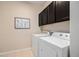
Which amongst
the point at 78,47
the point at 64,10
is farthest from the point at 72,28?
the point at 64,10

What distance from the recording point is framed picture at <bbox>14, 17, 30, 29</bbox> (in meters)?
3.92

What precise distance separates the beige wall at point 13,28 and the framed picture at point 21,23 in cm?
15

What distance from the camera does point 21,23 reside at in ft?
13.3

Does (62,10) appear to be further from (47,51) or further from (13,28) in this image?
(13,28)

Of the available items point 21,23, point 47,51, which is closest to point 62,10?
point 47,51

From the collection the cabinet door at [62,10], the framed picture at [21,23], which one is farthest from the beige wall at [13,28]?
the cabinet door at [62,10]

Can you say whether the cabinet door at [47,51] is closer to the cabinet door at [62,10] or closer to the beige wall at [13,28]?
the cabinet door at [62,10]

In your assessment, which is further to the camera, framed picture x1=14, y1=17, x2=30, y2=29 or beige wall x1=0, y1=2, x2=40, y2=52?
framed picture x1=14, y1=17, x2=30, y2=29

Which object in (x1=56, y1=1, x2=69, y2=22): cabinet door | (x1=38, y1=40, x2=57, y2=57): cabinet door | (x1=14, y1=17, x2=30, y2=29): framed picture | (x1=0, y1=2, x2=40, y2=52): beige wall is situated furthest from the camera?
(x1=14, y1=17, x2=30, y2=29): framed picture

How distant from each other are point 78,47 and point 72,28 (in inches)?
7.4

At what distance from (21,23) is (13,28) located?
0.47m

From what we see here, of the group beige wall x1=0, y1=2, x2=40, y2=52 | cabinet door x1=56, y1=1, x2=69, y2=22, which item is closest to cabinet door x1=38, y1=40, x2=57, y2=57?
cabinet door x1=56, y1=1, x2=69, y2=22

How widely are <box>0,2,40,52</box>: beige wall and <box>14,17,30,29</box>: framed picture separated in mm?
147

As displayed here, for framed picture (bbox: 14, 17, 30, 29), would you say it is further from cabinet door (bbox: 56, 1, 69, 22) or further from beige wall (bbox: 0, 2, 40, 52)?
cabinet door (bbox: 56, 1, 69, 22)
